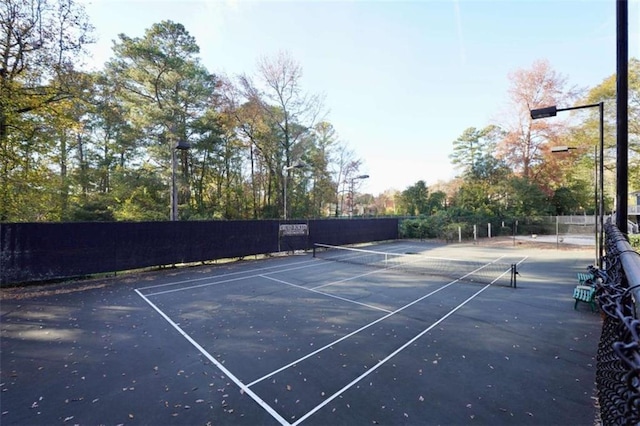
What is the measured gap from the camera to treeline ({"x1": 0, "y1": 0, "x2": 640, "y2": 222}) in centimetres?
1073

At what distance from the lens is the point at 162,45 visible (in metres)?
19.5

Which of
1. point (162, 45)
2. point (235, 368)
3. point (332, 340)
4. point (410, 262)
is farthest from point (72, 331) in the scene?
point (162, 45)

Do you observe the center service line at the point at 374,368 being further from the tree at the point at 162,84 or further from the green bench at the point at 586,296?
the tree at the point at 162,84

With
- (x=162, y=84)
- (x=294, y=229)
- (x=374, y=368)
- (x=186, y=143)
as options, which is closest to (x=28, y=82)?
(x=186, y=143)

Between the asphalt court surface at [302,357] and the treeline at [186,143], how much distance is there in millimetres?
7990

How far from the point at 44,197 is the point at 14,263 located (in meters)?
4.73

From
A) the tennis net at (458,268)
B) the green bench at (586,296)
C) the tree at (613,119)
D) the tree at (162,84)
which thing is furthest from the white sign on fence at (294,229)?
the tree at (613,119)

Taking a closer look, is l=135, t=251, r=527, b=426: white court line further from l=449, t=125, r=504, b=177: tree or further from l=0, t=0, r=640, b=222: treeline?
l=449, t=125, r=504, b=177: tree

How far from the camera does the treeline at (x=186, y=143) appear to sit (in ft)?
35.2

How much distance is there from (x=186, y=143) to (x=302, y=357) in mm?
10899

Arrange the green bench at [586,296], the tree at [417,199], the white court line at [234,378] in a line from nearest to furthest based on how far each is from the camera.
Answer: the white court line at [234,378], the green bench at [586,296], the tree at [417,199]

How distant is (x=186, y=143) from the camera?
12109mm

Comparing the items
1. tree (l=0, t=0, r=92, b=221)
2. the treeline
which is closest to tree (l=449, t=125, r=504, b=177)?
the treeline

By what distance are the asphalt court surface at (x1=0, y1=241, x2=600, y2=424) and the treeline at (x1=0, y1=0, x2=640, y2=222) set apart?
7.99 meters
